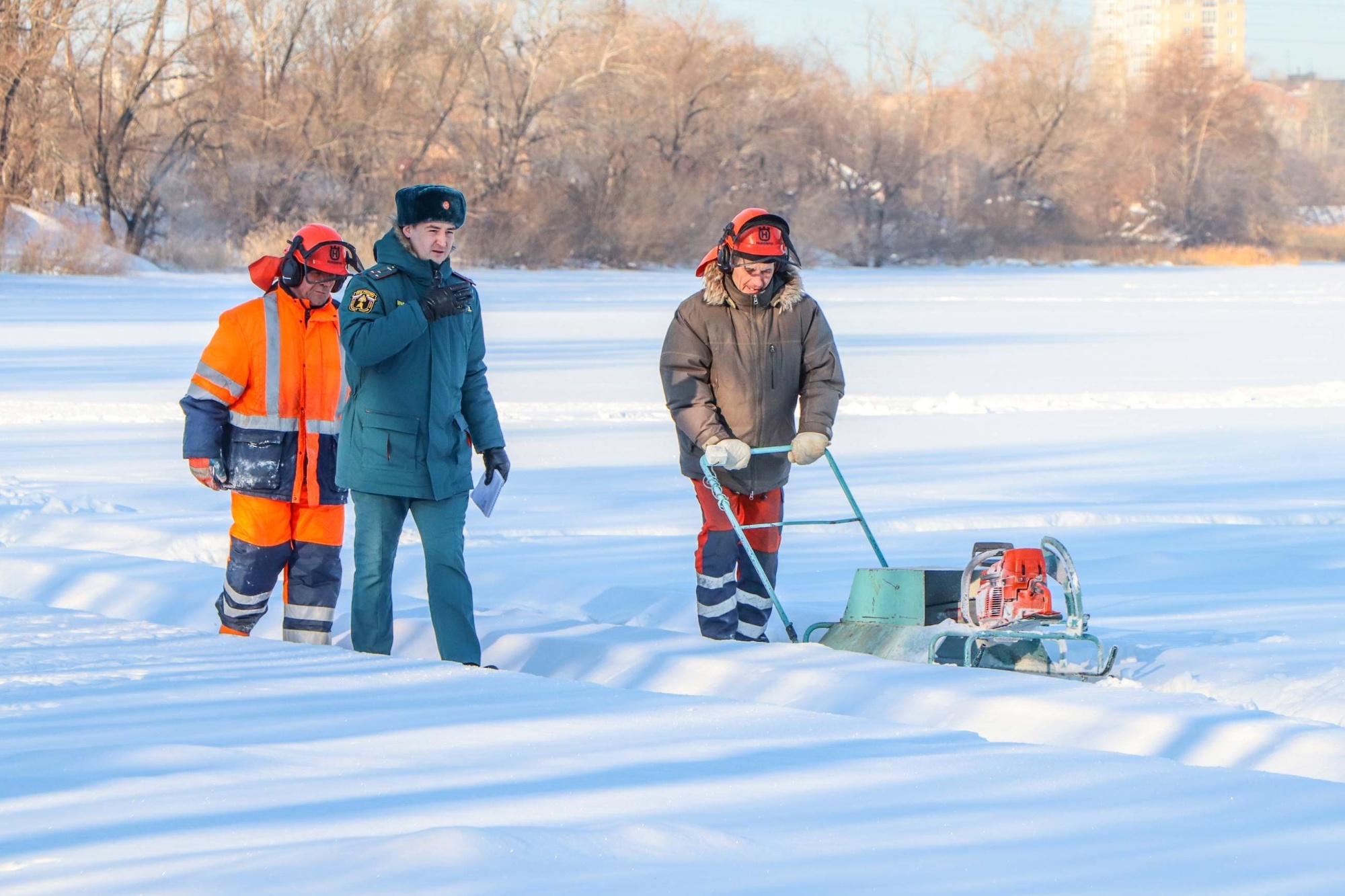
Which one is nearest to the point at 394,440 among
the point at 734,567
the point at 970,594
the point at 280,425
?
the point at 280,425

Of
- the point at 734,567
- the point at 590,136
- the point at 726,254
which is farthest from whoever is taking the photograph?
the point at 590,136

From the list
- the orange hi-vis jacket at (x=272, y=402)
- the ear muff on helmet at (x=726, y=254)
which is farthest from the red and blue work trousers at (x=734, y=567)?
the orange hi-vis jacket at (x=272, y=402)

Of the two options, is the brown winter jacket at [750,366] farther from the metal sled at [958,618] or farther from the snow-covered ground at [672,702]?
the snow-covered ground at [672,702]

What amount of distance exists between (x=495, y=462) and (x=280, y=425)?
0.65 meters

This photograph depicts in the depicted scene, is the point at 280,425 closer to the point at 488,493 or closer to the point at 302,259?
the point at 302,259

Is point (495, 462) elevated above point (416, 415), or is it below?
below

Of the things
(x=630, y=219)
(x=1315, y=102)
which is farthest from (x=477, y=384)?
(x=1315, y=102)

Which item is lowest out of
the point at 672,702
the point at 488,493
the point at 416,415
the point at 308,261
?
the point at 672,702

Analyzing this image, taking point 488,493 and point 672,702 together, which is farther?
point 488,493

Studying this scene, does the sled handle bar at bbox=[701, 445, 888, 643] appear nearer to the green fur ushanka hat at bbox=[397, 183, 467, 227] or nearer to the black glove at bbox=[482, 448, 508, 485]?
the black glove at bbox=[482, 448, 508, 485]

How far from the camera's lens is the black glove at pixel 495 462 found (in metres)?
4.58

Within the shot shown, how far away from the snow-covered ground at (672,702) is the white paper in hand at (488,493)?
1.55 feet

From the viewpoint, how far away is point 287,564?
4.80m

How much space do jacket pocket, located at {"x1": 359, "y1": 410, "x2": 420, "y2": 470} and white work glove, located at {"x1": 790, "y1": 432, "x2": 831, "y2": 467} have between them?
1.13 meters
